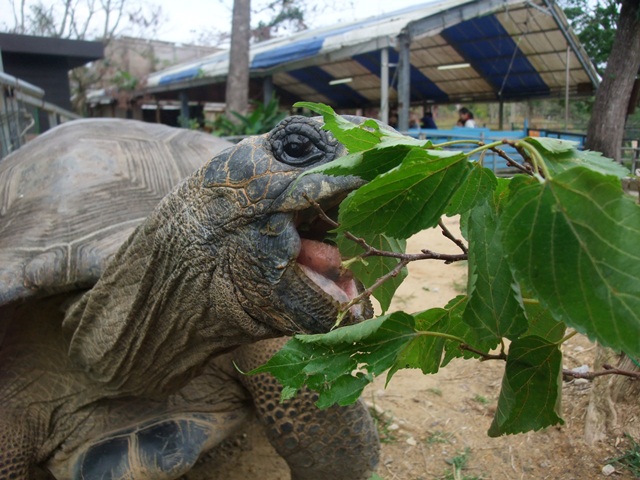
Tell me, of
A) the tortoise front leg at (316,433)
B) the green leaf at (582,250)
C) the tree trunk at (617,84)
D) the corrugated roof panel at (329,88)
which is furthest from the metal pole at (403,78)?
the green leaf at (582,250)

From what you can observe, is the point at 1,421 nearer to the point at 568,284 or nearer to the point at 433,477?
the point at 433,477

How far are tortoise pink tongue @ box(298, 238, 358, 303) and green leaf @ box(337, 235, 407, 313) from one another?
118mm

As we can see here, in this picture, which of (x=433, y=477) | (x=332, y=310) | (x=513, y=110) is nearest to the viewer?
(x=332, y=310)

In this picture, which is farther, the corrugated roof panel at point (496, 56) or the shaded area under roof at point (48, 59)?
the corrugated roof panel at point (496, 56)

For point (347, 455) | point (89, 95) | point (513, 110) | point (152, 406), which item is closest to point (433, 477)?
point (347, 455)

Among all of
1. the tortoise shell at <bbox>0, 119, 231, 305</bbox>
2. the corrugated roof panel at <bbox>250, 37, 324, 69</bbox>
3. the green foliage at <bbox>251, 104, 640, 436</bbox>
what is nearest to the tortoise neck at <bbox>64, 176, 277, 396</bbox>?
the tortoise shell at <bbox>0, 119, 231, 305</bbox>

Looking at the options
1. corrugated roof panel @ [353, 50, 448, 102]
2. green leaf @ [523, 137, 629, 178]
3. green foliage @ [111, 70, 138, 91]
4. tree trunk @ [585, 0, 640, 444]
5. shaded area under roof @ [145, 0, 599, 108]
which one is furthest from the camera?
green foliage @ [111, 70, 138, 91]

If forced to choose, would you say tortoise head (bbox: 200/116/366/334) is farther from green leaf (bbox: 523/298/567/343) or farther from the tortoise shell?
the tortoise shell

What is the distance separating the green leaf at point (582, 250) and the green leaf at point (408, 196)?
0.13 meters

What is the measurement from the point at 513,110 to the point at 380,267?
2870cm

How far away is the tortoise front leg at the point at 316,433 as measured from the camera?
6.07 ft

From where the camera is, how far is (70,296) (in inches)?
74.3

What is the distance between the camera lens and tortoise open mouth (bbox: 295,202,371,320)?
1201mm

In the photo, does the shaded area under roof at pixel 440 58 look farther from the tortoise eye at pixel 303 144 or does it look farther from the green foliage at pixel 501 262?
the green foliage at pixel 501 262
